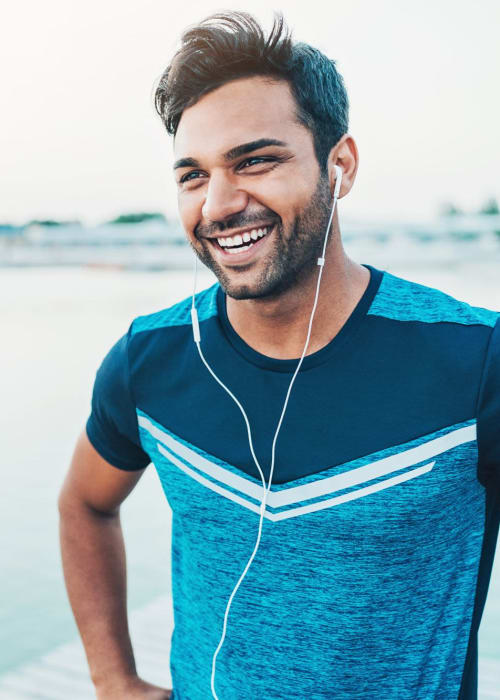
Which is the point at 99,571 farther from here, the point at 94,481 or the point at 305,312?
the point at 305,312

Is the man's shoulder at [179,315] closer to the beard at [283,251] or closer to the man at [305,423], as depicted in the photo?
the man at [305,423]

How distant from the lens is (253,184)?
113 cm

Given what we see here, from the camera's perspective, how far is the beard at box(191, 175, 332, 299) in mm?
1141

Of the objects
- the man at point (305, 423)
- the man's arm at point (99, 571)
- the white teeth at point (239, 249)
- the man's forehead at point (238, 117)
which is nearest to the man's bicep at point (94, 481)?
the man's arm at point (99, 571)

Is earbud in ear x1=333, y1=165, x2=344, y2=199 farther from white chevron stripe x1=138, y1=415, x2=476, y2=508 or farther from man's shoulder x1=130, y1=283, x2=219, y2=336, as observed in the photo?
white chevron stripe x1=138, y1=415, x2=476, y2=508

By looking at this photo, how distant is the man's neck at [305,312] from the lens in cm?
118

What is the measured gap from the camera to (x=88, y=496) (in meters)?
1.44

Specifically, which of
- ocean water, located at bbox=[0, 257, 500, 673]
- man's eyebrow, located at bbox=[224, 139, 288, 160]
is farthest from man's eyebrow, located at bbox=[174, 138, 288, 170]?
ocean water, located at bbox=[0, 257, 500, 673]

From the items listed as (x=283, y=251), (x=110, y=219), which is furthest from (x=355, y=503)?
(x=110, y=219)

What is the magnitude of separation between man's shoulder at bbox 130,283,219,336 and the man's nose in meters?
0.21

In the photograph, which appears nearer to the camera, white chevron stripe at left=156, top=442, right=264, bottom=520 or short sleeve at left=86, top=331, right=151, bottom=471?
white chevron stripe at left=156, top=442, right=264, bottom=520

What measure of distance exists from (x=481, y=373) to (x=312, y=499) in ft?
0.98

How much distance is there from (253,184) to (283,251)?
108 mm

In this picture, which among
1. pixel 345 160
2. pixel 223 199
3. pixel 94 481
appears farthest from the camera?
pixel 94 481
